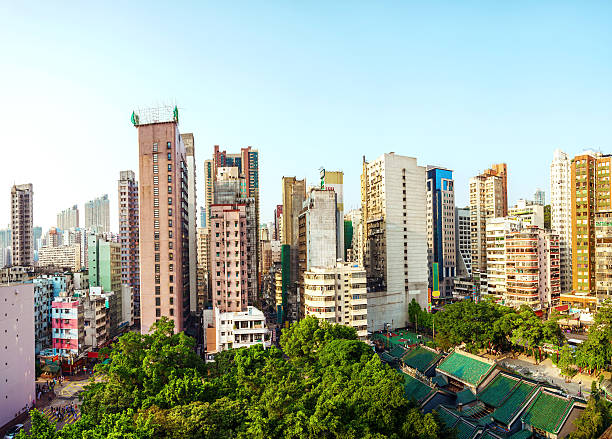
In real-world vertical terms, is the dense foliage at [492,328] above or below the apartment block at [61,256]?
below

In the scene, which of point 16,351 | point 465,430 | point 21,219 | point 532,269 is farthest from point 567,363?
point 21,219

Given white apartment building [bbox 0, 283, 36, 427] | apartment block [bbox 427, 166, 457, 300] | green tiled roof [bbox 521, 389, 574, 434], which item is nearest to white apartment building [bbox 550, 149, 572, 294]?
apartment block [bbox 427, 166, 457, 300]

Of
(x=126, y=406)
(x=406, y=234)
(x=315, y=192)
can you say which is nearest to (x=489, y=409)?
(x=126, y=406)

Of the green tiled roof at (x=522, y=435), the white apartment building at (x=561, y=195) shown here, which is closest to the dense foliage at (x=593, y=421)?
the green tiled roof at (x=522, y=435)

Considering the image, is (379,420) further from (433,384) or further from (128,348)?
(128,348)

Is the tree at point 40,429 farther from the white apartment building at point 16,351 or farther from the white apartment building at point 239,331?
the white apartment building at point 239,331

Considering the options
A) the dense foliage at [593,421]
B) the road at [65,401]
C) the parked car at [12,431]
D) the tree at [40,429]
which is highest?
the tree at [40,429]
